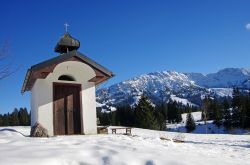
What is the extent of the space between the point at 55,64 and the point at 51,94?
1.47 m

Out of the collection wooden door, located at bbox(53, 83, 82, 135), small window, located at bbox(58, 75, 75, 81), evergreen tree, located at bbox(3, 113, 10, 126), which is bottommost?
wooden door, located at bbox(53, 83, 82, 135)

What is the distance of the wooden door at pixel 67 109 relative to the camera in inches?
727

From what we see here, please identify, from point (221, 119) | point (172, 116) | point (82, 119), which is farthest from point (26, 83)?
point (172, 116)

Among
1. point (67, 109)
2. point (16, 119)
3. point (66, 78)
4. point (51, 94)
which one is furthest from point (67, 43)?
point (16, 119)

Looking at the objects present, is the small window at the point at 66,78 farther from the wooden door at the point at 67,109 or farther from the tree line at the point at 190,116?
the tree line at the point at 190,116

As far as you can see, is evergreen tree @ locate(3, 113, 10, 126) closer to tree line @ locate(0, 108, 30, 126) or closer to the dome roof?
tree line @ locate(0, 108, 30, 126)

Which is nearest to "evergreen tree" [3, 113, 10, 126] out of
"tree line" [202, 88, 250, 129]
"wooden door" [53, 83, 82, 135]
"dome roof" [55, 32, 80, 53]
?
"tree line" [202, 88, 250, 129]

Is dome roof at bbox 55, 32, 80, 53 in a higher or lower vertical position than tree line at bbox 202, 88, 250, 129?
higher

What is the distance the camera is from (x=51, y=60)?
18.0 metres

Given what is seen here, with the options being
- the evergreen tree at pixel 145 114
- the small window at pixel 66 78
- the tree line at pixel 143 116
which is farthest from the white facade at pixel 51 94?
the tree line at pixel 143 116

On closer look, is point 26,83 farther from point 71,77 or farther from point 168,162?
point 168,162

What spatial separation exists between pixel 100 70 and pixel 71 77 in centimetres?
152

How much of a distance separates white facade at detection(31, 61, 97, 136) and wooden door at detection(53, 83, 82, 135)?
243mm

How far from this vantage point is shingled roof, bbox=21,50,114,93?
58.4 ft
